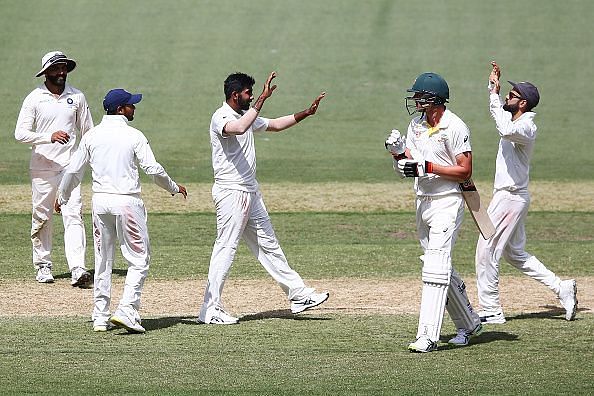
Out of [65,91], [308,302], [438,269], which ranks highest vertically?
[65,91]

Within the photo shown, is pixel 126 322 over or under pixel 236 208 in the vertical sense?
under

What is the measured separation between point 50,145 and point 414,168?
555 cm

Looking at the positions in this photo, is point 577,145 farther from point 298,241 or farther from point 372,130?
point 298,241

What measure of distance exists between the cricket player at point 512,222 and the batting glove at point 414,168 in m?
1.75

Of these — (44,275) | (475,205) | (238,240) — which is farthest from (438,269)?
(44,275)

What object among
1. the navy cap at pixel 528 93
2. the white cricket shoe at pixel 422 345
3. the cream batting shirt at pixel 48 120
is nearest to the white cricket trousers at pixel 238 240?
the white cricket shoe at pixel 422 345

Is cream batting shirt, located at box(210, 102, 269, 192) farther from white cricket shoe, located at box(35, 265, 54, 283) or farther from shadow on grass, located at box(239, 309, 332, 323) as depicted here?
white cricket shoe, located at box(35, 265, 54, 283)

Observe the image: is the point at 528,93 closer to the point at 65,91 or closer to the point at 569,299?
the point at 569,299

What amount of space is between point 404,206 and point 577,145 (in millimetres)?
7641

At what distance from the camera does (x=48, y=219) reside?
14.4 meters

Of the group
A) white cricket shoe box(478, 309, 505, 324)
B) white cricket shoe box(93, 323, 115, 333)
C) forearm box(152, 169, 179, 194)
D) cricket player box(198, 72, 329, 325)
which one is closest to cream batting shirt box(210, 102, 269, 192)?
cricket player box(198, 72, 329, 325)

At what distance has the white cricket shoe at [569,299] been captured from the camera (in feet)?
39.3

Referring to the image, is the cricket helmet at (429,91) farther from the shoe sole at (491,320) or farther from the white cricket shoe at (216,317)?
the white cricket shoe at (216,317)

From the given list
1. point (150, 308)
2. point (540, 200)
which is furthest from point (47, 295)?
point (540, 200)
